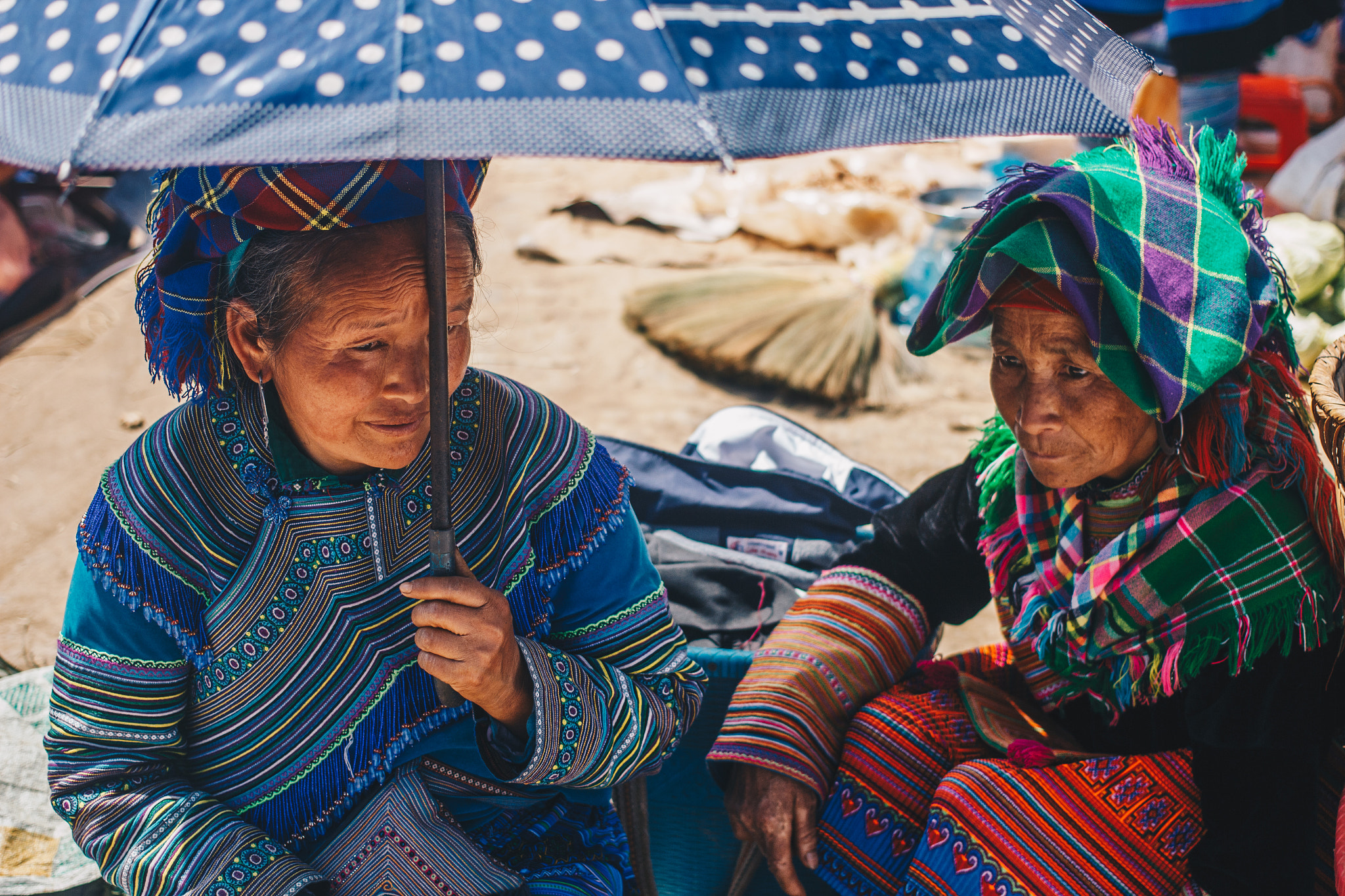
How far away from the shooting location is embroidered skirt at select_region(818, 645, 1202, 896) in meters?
1.73

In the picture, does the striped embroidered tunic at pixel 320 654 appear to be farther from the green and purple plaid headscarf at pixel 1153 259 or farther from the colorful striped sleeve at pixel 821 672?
the green and purple plaid headscarf at pixel 1153 259

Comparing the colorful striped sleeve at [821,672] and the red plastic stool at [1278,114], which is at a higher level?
the red plastic stool at [1278,114]

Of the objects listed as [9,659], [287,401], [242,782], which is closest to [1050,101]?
[287,401]

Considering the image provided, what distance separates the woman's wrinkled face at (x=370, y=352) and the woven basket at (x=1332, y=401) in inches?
53.0

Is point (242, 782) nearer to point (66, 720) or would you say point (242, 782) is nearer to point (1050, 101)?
point (66, 720)

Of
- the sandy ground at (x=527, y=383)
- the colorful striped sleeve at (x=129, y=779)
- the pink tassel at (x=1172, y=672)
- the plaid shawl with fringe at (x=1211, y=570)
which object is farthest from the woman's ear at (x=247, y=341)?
the sandy ground at (x=527, y=383)

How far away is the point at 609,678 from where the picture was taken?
5.74 feet

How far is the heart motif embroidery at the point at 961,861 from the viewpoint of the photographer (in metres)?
1.77

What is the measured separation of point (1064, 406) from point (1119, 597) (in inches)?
12.8

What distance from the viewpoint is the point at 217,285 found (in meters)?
1.59

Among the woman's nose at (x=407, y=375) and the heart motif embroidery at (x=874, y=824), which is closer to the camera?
the woman's nose at (x=407, y=375)

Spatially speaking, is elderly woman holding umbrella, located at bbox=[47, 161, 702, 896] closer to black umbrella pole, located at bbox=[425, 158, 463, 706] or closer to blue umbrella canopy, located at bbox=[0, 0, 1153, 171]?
black umbrella pole, located at bbox=[425, 158, 463, 706]

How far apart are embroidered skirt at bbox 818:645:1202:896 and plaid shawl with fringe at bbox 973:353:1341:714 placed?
0.16 meters

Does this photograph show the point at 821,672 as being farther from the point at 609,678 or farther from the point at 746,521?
the point at 746,521
